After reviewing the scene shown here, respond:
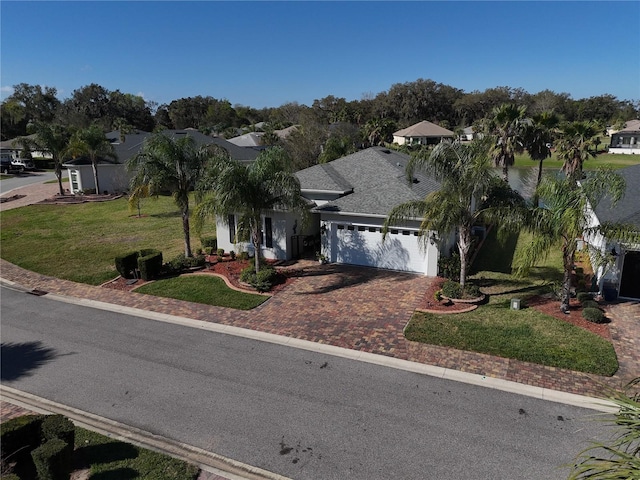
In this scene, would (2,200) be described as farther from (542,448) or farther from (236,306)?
(542,448)

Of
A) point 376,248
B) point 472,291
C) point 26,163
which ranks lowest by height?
point 472,291

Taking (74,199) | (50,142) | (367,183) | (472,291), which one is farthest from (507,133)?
(50,142)

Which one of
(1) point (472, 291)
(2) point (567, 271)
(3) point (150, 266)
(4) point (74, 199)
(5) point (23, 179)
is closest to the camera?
(2) point (567, 271)

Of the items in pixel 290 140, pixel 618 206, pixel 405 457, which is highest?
pixel 290 140

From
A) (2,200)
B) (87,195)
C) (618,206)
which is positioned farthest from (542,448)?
(2,200)

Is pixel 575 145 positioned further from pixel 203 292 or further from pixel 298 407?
pixel 298 407

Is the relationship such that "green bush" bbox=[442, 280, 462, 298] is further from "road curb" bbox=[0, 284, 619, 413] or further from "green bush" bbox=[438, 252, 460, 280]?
"road curb" bbox=[0, 284, 619, 413]

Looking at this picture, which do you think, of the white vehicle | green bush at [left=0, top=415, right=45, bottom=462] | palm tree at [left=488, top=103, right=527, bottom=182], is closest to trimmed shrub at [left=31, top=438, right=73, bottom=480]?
green bush at [left=0, top=415, right=45, bottom=462]
